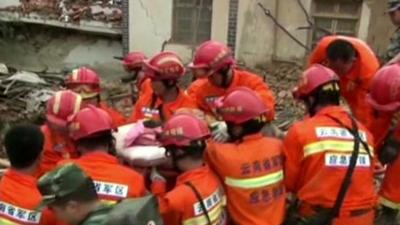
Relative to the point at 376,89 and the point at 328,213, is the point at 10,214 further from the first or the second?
the point at 376,89

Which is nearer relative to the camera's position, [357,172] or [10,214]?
[10,214]

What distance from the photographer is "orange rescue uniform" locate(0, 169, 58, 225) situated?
3746mm

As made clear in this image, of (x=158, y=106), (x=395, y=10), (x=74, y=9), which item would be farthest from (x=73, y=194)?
(x=74, y=9)

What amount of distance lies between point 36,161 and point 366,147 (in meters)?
2.18

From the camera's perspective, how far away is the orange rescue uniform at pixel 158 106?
17.8 ft

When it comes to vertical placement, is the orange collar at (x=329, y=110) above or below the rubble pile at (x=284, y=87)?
above

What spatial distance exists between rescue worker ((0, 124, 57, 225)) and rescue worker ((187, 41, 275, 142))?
1.65m

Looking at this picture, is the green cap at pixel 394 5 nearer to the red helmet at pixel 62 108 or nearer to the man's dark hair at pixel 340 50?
the man's dark hair at pixel 340 50

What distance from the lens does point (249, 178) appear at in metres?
4.07

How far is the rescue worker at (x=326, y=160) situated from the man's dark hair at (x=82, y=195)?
1.58 m

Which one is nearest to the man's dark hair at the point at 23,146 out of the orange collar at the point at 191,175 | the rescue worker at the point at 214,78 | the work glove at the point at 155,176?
the work glove at the point at 155,176

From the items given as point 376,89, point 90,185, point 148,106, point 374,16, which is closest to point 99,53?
point 374,16

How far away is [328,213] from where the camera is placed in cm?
423

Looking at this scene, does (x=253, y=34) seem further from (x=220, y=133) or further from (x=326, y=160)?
(x=326, y=160)
